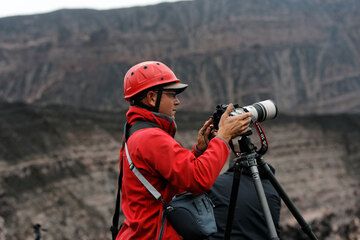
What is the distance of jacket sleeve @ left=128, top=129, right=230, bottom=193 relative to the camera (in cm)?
311

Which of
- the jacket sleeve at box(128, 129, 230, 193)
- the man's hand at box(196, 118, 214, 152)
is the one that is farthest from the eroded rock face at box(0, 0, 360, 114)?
the jacket sleeve at box(128, 129, 230, 193)

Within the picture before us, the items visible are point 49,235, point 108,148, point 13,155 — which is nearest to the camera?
point 49,235

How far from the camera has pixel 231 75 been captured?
2363 inches

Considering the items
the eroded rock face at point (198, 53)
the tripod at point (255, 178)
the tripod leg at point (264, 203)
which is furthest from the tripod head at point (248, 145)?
the eroded rock face at point (198, 53)

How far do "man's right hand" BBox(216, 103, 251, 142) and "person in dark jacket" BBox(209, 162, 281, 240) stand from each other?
0.44 m

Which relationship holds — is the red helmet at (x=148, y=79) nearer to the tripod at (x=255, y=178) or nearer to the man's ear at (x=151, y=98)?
the man's ear at (x=151, y=98)

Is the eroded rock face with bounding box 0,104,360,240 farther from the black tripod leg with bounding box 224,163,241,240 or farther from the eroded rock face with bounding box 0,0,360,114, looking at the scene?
the eroded rock face with bounding box 0,0,360,114

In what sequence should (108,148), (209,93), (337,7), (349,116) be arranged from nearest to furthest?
(108,148)
(349,116)
(209,93)
(337,7)

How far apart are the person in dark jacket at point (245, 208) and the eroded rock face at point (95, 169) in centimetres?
1057

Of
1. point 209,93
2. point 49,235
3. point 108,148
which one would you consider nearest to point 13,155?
point 108,148

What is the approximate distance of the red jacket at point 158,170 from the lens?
3.12 metres

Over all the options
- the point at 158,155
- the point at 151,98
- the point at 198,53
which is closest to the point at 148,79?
the point at 151,98

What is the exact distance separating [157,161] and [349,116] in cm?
2746

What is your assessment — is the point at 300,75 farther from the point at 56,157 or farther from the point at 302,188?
the point at 56,157
